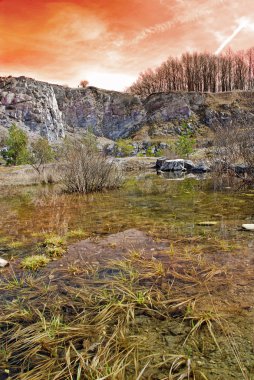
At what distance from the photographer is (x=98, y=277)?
12.1 ft

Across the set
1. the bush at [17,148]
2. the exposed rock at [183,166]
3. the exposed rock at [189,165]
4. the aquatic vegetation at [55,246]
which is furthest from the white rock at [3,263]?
the bush at [17,148]

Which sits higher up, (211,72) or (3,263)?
(211,72)

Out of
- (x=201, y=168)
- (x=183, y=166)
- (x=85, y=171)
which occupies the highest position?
(x=85, y=171)

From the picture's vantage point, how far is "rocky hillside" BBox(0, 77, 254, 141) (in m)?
80.5

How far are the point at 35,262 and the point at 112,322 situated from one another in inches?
78.4

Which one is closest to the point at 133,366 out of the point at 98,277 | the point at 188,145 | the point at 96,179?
the point at 98,277

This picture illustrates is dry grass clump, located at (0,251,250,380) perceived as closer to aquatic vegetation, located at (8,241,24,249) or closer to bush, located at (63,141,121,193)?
aquatic vegetation, located at (8,241,24,249)

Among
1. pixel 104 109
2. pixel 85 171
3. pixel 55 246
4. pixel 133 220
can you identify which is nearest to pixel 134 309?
pixel 55 246

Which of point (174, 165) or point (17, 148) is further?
point (17, 148)

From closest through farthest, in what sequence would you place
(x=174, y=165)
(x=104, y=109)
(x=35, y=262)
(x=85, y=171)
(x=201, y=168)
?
(x=35, y=262) → (x=85, y=171) → (x=201, y=168) → (x=174, y=165) → (x=104, y=109)

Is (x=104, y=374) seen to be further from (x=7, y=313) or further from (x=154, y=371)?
(x=7, y=313)

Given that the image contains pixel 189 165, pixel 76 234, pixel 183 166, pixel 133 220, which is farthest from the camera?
pixel 183 166

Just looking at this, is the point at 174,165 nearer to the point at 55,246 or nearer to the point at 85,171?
the point at 85,171

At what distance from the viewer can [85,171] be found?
558 inches
